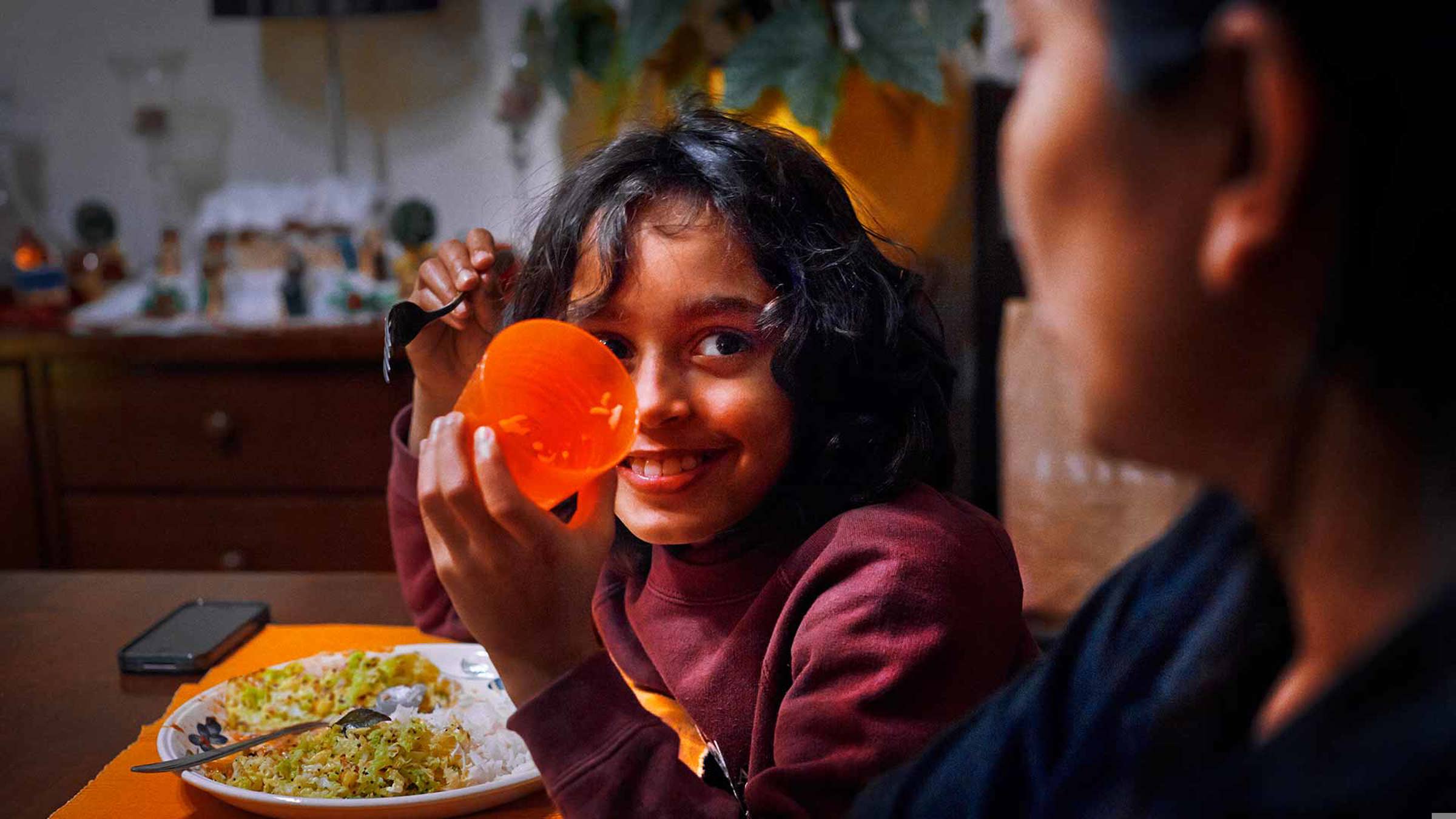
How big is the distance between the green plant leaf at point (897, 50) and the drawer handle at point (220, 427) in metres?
1.61

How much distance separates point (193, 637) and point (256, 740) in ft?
1.22

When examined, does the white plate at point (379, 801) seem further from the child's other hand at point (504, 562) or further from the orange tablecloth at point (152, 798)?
the child's other hand at point (504, 562)

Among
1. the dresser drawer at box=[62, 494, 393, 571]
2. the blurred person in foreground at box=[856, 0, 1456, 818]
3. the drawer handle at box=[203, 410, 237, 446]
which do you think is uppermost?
the blurred person in foreground at box=[856, 0, 1456, 818]

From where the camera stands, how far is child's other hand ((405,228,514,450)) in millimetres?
1076

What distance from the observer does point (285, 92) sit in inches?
127

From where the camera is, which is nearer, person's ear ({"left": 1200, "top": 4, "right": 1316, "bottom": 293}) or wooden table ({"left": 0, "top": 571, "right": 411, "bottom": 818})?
person's ear ({"left": 1200, "top": 4, "right": 1316, "bottom": 293})

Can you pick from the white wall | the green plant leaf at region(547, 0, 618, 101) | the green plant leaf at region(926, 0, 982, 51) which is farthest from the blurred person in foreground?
the white wall

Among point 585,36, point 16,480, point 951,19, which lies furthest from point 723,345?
point 16,480

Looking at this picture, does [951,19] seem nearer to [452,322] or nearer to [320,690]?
[452,322]

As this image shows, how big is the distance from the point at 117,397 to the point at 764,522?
2.30m

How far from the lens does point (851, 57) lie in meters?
2.52

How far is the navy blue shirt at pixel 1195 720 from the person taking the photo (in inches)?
11.6

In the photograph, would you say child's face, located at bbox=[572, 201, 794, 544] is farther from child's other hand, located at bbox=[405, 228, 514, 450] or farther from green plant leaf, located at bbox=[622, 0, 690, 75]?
green plant leaf, located at bbox=[622, 0, 690, 75]

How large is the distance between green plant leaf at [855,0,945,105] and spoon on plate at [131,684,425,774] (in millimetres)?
1766
